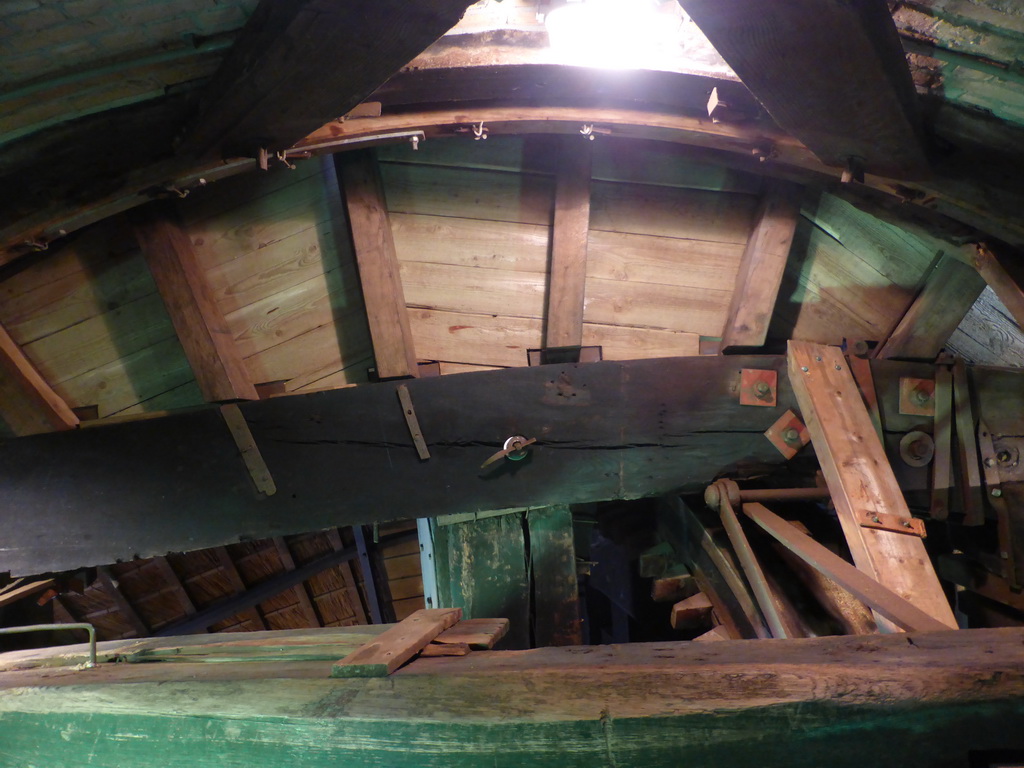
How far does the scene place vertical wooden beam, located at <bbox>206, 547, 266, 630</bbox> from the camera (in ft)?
15.0

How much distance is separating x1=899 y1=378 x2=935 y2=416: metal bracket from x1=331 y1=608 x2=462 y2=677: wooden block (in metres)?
2.13

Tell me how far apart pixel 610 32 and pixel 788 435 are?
5.83 feet

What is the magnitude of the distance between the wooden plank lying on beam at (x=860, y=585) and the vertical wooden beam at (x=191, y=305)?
7.12ft

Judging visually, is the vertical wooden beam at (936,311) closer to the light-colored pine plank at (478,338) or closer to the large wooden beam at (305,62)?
the light-colored pine plank at (478,338)

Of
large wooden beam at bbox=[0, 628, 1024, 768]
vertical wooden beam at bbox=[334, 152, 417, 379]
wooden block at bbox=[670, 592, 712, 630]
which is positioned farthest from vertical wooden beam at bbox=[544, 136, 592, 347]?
large wooden beam at bbox=[0, 628, 1024, 768]

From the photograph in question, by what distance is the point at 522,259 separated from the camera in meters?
2.86

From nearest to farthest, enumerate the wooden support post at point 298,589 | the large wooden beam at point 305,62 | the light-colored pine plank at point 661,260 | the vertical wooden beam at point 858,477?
1. the large wooden beam at point 305,62
2. the vertical wooden beam at point 858,477
3. the light-colored pine plank at point 661,260
4. the wooden support post at point 298,589

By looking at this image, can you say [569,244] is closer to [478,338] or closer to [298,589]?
[478,338]

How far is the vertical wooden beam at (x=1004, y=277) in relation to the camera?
81.7 inches

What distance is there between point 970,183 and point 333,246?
2352 millimetres

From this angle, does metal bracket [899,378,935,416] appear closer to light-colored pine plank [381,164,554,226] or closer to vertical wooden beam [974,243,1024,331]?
vertical wooden beam [974,243,1024,331]

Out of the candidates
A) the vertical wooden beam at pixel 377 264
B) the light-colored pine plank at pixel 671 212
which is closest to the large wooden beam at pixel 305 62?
the vertical wooden beam at pixel 377 264

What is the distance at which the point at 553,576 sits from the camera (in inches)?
113

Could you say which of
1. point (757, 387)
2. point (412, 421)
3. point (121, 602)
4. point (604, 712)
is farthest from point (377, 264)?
point (121, 602)
